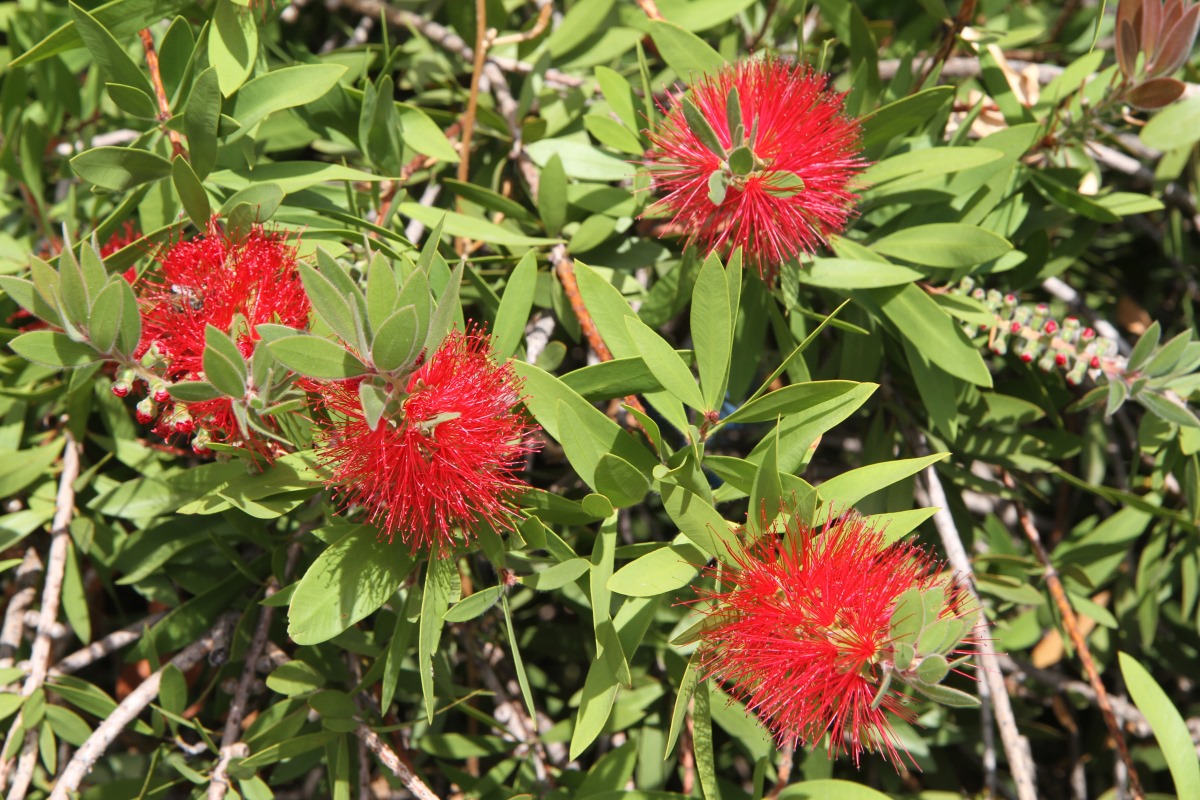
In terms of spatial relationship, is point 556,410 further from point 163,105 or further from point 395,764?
point 163,105

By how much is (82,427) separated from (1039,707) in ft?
6.28

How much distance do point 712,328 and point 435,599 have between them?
0.47 m

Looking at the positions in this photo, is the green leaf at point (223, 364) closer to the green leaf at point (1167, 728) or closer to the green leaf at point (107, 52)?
the green leaf at point (107, 52)

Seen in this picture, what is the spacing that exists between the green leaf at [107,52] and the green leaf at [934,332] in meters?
1.09

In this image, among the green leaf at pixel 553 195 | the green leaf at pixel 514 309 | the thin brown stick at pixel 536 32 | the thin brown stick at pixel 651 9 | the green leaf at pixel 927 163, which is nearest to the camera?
the green leaf at pixel 514 309

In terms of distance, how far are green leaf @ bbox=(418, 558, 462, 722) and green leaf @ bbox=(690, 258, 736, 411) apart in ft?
1.25

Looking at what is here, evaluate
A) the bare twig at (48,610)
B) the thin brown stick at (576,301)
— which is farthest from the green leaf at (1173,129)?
the bare twig at (48,610)

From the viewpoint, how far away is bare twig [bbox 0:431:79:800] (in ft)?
4.37

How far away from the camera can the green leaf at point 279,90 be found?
121 cm

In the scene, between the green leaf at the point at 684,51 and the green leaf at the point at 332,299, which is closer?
the green leaf at the point at 332,299

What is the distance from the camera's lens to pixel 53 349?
3.27 feet

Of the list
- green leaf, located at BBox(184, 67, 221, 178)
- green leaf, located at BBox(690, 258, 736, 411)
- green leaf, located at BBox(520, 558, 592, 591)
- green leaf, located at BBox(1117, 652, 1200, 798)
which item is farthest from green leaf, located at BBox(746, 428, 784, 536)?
green leaf, located at BBox(184, 67, 221, 178)

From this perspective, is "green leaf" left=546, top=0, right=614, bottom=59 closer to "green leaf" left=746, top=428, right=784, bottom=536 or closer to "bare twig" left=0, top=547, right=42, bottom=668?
"green leaf" left=746, top=428, right=784, bottom=536

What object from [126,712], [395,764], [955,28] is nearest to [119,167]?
[126,712]
